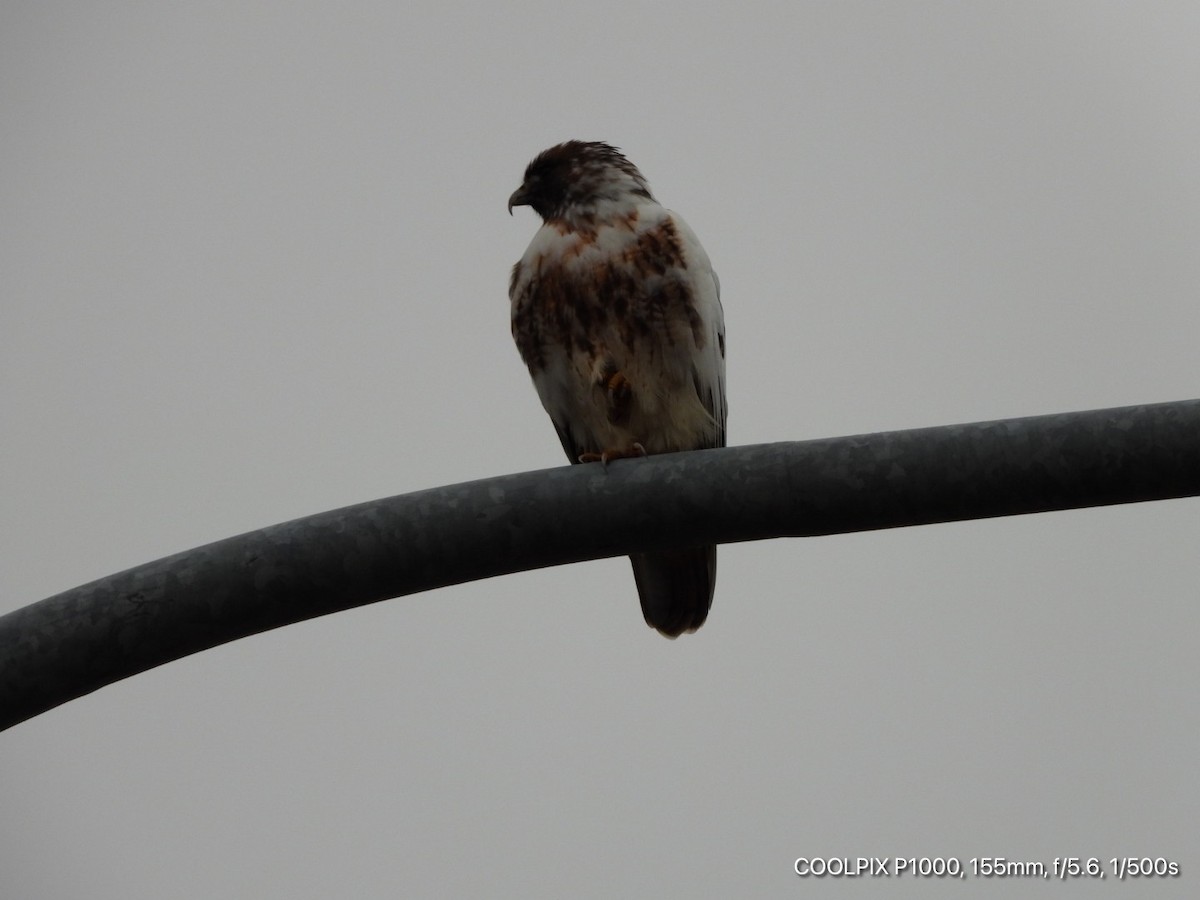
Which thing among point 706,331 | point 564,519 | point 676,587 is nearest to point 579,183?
point 706,331

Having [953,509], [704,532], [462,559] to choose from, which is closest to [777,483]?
[704,532]

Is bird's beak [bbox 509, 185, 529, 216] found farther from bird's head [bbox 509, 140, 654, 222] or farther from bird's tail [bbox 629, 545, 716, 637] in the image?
bird's tail [bbox 629, 545, 716, 637]

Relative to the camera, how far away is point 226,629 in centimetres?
232

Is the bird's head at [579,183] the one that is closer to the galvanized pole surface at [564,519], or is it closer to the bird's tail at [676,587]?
the bird's tail at [676,587]

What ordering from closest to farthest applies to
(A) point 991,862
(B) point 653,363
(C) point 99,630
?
(C) point 99,630
(B) point 653,363
(A) point 991,862

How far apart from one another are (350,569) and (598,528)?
0.48 m

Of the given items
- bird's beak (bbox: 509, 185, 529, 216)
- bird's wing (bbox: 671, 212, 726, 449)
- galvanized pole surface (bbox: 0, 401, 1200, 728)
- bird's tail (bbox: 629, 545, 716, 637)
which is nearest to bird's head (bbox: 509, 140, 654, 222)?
bird's beak (bbox: 509, 185, 529, 216)

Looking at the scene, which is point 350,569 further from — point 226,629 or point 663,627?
point 663,627

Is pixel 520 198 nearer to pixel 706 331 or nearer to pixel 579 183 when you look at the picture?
pixel 579 183

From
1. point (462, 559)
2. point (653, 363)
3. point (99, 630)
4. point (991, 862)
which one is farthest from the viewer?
point (991, 862)

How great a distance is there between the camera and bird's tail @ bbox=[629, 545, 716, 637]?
4.53 meters

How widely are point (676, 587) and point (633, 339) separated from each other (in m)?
0.91

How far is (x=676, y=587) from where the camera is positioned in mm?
4551

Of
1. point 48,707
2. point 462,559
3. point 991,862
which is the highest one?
point 462,559
